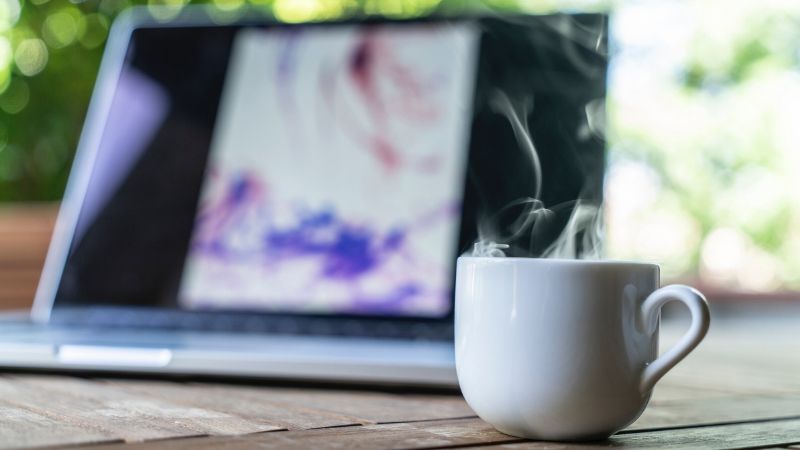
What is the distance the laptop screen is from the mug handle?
297 mm

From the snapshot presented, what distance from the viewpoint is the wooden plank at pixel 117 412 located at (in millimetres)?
512

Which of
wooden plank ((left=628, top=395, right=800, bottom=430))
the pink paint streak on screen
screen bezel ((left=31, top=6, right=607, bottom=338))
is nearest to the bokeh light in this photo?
screen bezel ((left=31, top=6, right=607, bottom=338))

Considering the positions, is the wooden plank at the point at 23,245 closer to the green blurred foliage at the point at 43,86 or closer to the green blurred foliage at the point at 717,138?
the green blurred foliage at the point at 43,86

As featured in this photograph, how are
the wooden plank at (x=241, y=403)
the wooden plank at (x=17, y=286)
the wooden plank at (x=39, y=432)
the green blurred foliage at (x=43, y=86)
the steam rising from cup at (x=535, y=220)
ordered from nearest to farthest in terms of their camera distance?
the wooden plank at (x=39, y=432) < the wooden plank at (x=241, y=403) < the steam rising from cup at (x=535, y=220) < the wooden plank at (x=17, y=286) < the green blurred foliage at (x=43, y=86)

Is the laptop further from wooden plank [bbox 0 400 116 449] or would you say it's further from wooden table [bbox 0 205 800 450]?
wooden plank [bbox 0 400 116 449]

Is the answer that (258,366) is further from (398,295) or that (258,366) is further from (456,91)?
(456,91)

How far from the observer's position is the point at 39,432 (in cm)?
49

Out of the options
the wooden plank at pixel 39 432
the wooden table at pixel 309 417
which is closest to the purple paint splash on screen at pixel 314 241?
the wooden table at pixel 309 417

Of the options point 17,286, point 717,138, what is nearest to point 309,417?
point 17,286

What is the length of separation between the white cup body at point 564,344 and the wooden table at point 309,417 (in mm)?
17

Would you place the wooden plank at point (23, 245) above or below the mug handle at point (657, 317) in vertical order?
above

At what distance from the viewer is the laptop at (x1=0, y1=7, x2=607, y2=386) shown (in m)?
0.84

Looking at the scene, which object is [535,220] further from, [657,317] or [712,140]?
[712,140]

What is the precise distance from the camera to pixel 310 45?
1004 millimetres
